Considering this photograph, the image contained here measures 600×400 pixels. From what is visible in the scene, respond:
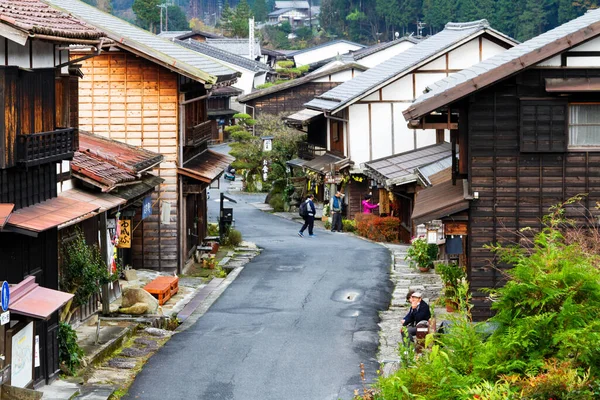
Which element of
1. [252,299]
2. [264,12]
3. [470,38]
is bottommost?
[252,299]

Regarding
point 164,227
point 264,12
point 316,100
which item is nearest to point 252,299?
point 164,227

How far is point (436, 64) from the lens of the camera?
38.5 m

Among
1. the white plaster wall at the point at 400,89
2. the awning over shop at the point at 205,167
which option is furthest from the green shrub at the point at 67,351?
the white plaster wall at the point at 400,89

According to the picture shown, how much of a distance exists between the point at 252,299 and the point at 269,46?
11450 cm

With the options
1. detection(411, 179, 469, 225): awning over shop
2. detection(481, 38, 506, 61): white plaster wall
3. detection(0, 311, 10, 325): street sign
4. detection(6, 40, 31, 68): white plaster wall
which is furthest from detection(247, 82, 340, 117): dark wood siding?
→ detection(0, 311, 10, 325): street sign

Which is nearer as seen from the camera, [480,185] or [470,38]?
[480,185]

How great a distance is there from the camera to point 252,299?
24.1 metres

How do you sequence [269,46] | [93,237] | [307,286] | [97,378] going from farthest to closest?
[269,46], [307,286], [93,237], [97,378]

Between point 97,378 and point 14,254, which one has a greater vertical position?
point 14,254

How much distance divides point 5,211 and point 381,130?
2770cm

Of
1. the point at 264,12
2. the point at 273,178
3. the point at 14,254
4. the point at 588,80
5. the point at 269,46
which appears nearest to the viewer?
the point at 14,254

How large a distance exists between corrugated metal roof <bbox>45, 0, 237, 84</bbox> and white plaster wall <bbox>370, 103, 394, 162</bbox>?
29.9 feet

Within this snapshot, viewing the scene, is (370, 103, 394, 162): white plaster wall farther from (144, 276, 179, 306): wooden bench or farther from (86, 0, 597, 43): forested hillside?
(86, 0, 597, 43): forested hillside

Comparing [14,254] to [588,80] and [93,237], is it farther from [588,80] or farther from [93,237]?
[588,80]
